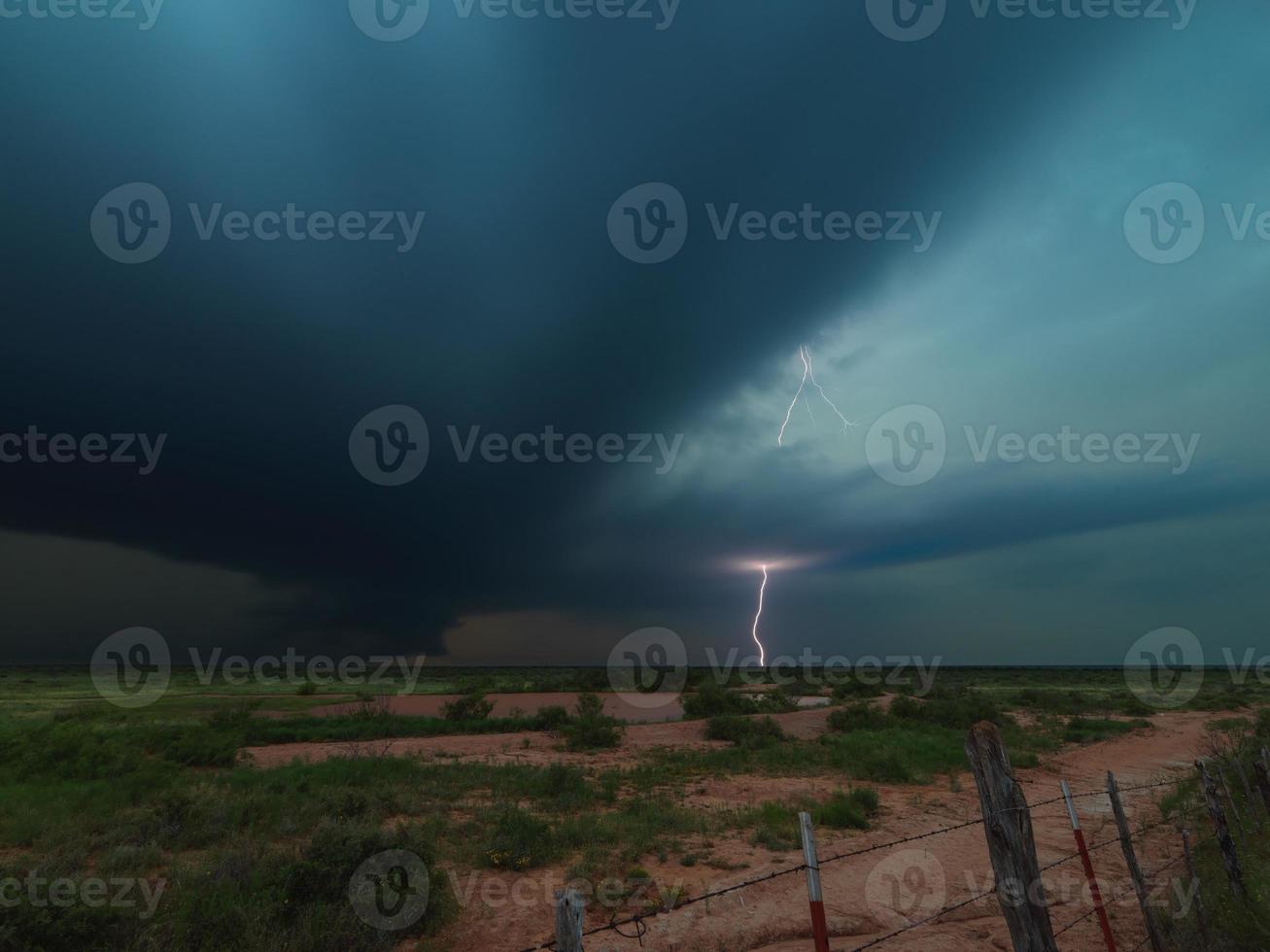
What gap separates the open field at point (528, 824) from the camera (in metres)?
7.68

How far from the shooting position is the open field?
7680 mm

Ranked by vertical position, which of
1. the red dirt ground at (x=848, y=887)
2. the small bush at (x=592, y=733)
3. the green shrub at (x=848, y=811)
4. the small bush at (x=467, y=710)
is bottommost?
the red dirt ground at (x=848, y=887)

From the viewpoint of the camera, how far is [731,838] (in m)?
12.3

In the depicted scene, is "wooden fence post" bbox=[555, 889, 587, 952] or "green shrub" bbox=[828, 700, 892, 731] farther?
"green shrub" bbox=[828, 700, 892, 731]

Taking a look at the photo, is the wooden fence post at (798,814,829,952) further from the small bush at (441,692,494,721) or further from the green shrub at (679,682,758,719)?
the small bush at (441,692,494,721)

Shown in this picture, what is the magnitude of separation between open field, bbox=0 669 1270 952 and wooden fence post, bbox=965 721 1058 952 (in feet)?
12.9

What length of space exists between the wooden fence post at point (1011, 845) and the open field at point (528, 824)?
393 centimetres

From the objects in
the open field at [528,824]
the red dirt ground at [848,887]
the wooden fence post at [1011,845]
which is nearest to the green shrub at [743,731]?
the open field at [528,824]

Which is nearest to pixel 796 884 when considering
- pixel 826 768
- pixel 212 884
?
pixel 212 884

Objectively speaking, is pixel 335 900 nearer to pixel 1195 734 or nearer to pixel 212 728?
pixel 212 728

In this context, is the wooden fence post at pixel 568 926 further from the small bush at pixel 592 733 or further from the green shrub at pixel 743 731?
the small bush at pixel 592 733

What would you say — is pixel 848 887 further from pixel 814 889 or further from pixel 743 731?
pixel 743 731

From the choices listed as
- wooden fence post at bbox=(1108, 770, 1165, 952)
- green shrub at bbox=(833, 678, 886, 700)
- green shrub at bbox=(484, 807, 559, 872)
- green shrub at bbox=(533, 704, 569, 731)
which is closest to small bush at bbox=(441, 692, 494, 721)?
green shrub at bbox=(533, 704, 569, 731)

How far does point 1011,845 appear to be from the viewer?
4215 millimetres
